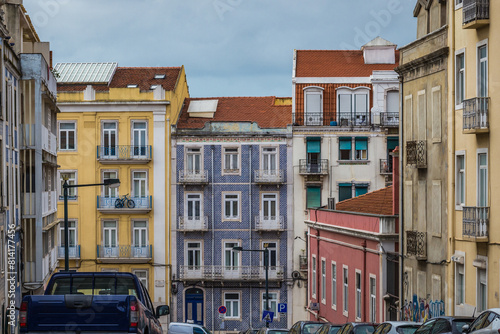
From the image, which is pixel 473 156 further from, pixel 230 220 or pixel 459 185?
pixel 230 220

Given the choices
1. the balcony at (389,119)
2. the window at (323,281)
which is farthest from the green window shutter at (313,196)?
the window at (323,281)

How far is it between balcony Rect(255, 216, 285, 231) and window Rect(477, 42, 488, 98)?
96.3ft

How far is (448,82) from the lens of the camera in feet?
97.9

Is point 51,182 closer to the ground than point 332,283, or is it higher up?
higher up

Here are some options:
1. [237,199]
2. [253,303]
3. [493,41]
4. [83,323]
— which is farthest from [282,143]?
[83,323]

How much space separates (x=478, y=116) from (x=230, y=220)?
30.9 meters

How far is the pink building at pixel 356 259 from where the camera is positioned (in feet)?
117

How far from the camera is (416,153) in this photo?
Answer: 108ft

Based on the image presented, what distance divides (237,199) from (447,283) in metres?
27.4

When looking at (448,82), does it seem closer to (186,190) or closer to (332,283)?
(332,283)

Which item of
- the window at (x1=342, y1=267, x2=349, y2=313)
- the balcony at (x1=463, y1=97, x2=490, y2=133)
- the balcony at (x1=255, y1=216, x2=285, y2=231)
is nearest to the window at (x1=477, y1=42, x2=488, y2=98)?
the balcony at (x1=463, y1=97, x2=490, y2=133)

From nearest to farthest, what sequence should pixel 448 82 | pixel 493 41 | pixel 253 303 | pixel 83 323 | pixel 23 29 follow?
1. pixel 83 323
2. pixel 493 41
3. pixel 448 82
4. pixel 23 29
5. pixel 253 303

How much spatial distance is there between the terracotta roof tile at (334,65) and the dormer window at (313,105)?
102 cm

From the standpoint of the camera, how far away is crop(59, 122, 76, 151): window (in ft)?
186
